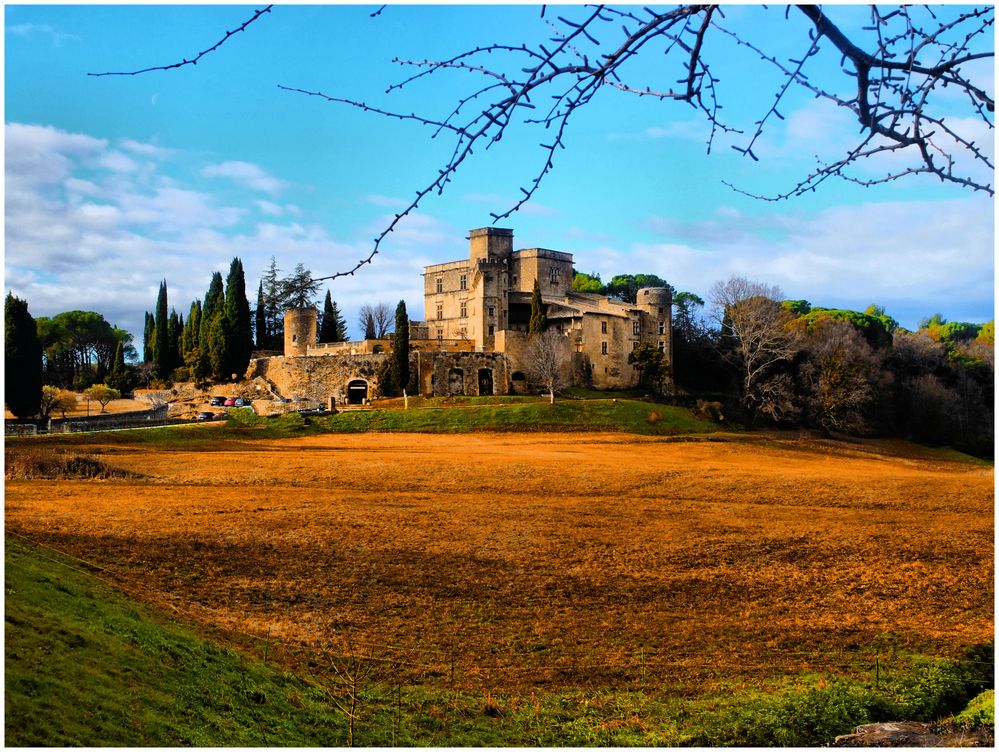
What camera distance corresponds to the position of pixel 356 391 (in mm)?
50406

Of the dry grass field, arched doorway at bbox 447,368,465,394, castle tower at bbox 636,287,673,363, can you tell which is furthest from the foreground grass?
castle tower at bbox 636,287,673,363

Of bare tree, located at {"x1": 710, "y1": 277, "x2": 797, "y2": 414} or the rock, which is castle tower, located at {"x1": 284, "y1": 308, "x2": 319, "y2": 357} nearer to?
bare tree, located at {"x1": 710, "y1": 277, "x2": 797, "y2": 414}

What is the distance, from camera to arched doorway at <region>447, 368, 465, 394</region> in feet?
162

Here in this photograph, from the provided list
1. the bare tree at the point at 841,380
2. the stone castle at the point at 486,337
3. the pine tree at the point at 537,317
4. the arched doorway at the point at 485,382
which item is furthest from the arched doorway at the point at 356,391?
the bare tree at the point at 841,380

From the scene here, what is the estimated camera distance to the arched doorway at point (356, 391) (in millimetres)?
50094

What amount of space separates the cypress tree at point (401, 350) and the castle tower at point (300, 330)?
962 cm

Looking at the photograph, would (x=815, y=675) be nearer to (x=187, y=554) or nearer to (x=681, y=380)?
(x=187, y=554)

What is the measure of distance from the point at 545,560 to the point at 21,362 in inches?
1297

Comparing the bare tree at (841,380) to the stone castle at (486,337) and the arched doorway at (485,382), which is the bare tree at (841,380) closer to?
the stone castle at (486,337)

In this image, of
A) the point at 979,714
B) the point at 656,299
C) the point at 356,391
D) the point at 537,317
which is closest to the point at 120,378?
the point at 356,391

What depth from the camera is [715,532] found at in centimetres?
1712

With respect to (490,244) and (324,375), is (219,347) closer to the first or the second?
(324,375)

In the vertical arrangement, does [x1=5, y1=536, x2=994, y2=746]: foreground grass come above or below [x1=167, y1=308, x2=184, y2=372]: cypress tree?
below

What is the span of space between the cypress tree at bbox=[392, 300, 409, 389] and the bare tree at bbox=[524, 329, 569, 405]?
7.60 meters
